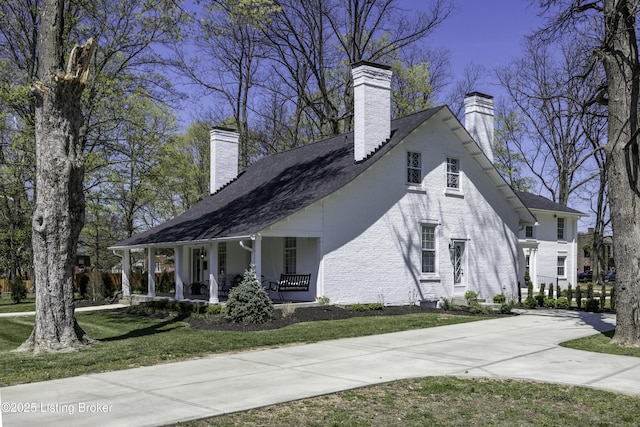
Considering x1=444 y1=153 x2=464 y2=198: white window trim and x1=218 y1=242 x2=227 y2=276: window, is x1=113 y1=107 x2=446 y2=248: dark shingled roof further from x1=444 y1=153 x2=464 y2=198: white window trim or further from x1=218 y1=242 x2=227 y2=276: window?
x1=444 y1=153 x2=464 y2=198: white window trim

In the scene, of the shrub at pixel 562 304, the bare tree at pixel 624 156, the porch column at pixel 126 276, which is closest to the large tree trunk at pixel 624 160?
the bare tree at pixel 624 156

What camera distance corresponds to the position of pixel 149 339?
13.8 meters

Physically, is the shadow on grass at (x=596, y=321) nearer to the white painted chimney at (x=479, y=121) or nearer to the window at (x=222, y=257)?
the white painted chimney at (x=479, y=121)

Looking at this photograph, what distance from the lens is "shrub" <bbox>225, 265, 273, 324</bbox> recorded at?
51.7ft

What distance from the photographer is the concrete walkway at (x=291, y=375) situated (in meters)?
7.24

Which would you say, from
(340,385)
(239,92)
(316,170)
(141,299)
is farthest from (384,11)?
(340,385)

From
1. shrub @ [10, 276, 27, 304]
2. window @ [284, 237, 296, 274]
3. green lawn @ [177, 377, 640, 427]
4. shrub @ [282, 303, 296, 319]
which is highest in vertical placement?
window @ [284, 237, 296, 274]

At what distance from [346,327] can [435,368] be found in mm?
5407

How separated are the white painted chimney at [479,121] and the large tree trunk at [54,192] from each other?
15.9 m

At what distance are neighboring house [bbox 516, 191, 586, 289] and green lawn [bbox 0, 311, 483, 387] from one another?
18380 mm

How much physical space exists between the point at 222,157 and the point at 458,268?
12492mm

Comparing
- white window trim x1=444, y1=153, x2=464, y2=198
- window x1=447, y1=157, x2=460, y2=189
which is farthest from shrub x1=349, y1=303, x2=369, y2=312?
window x1=447, y1=157, x2=460, y2=189

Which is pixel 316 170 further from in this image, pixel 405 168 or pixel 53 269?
pixel 53 269

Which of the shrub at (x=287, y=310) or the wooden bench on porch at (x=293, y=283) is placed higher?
the wooden bench on porch at (x=293, y=283)
